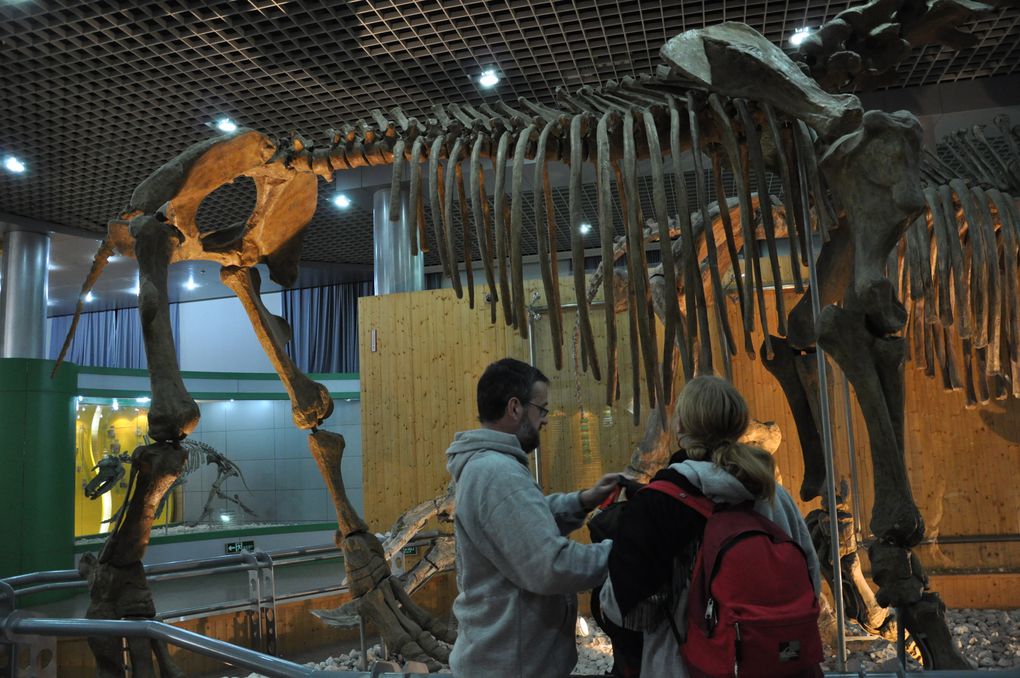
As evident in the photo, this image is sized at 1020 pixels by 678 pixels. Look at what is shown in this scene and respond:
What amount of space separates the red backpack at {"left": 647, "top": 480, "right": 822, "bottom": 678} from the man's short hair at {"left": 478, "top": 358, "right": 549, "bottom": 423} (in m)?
0.58

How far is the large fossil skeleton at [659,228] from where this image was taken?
281cm

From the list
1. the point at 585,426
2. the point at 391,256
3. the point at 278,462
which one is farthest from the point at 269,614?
the point at 278,462

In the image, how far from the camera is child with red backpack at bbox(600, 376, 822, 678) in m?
1.55

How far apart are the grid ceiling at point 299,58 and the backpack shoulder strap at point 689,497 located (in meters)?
5.40

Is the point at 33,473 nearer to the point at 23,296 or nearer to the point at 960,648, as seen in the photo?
the point at 23,296

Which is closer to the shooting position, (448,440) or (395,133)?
(395,133)

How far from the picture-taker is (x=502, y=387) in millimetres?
2086

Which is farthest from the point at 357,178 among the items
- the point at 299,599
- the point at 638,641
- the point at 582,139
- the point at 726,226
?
the point at 638,641

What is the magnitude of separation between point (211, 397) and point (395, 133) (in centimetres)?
978

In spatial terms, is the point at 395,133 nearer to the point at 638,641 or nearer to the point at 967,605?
the point at 638,641

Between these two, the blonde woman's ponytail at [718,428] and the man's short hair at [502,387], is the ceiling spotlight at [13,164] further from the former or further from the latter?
the blonde woman's ponytail at [718,428]

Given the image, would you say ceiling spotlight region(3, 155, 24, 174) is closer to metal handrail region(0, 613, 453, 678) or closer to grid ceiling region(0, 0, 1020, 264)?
grid ceiling region(0, 0, 1020, 264)

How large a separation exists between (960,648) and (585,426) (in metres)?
→ 3.65

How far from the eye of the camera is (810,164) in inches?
132
